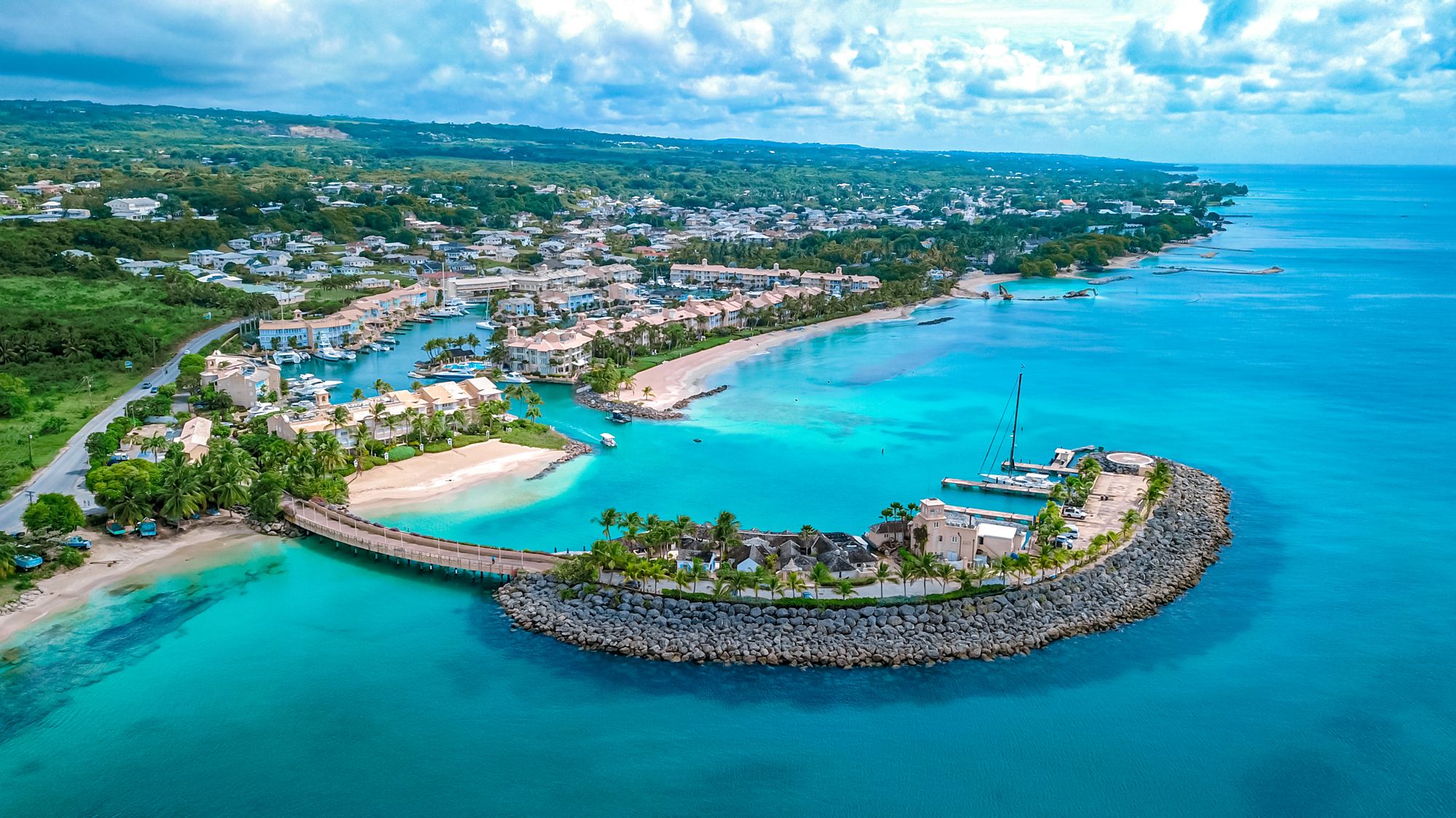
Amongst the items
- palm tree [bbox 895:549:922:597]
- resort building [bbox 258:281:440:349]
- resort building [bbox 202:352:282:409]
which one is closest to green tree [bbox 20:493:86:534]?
resort building [bbox 202:352:282:409]

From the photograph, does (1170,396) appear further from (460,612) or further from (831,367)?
(460,612)

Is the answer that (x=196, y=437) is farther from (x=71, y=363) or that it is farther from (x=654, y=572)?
(x=654, y=572)

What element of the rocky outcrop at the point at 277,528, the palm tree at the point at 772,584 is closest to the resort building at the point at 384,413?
the rocky outcrop at the point at 277,528

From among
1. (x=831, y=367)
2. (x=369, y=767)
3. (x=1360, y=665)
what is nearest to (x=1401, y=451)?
(x=1360, y=665)

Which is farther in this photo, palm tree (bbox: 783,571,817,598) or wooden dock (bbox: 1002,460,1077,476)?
wooden dock (bbox: 1002,460,1077,476)

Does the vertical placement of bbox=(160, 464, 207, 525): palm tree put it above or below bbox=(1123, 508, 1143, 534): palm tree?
below

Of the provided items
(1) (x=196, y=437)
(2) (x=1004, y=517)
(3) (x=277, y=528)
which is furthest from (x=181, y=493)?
(2) (x=1004, y=517)

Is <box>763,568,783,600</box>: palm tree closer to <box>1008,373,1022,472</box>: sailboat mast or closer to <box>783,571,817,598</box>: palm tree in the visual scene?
<box>783,571,817,598</box>: palm tree
